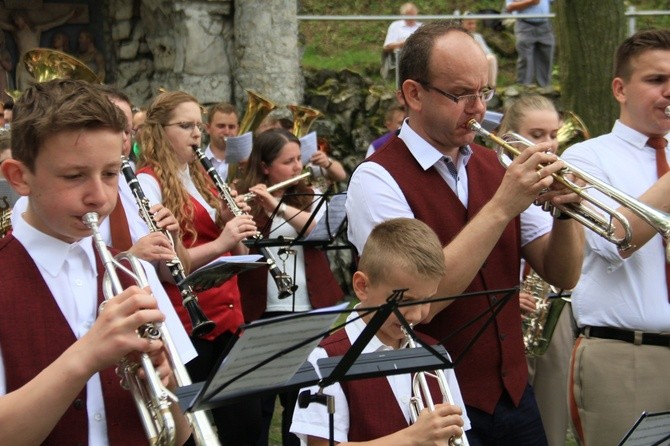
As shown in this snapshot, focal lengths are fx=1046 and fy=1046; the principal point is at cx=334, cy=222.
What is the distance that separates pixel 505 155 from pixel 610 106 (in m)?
4.83

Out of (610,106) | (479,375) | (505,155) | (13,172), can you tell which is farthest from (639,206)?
(610,106)

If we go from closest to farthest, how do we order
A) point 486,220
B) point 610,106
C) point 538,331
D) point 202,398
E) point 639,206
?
1. point 202,398
2. point 486,220
3. point 639,206
4. point 538,331
5. point 610,106

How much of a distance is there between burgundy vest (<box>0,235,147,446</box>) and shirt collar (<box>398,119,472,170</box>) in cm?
133

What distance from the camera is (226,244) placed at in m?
5.16

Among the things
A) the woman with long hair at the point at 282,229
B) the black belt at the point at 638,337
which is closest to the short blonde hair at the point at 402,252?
the black belt at the point at 638,337

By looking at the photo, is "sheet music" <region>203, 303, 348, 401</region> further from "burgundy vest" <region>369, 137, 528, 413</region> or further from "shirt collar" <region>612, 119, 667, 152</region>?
"shirt collar" <region>612, 119, 667, 152</region>

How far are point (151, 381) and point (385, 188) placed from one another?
1239mm

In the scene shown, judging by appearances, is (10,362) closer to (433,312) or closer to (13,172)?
(13,172)

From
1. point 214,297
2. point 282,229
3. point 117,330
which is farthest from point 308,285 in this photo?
point 117,330

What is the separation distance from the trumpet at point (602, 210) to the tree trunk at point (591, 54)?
15.7 feet

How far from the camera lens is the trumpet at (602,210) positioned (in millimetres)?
3420

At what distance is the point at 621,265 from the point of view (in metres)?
3.80

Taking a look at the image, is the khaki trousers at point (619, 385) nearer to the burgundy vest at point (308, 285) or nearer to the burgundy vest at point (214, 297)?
the burgundy vest at point (214, 297)

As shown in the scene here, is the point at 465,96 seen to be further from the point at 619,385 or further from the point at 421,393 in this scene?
the point at 619,385
